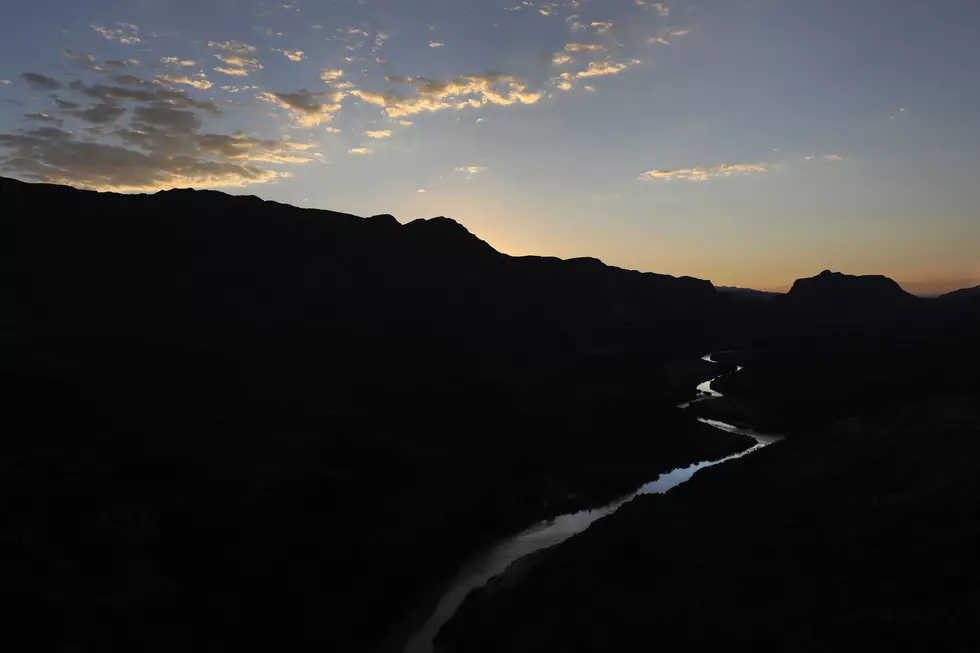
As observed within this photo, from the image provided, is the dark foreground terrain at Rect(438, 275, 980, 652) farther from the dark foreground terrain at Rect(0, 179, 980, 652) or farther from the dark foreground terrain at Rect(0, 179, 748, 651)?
the dark foreground terrain at Rect(0, 179, 748, 651)

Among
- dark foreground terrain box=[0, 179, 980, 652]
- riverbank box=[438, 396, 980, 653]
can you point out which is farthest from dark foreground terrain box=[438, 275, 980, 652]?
dark foreground terrain box=[0, 179, 980, 652]

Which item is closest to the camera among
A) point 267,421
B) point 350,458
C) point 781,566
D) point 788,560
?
point 781,566

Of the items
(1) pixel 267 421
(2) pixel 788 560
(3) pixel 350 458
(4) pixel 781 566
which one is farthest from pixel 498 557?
(1) pixel 267 421

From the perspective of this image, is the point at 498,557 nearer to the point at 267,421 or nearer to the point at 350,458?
the point at 350,458

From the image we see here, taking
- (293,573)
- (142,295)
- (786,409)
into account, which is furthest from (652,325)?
(293,573)

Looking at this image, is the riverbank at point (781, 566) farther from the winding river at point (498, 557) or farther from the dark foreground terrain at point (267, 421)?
the dark foreground terrain at point (267, 421)

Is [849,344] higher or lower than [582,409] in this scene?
higher

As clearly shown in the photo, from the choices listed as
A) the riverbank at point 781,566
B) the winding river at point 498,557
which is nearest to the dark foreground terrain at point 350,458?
the riverbank at point 781,566

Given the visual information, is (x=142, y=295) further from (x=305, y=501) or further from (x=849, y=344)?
(x=849, y=344)

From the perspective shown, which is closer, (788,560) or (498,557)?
(788,560)
